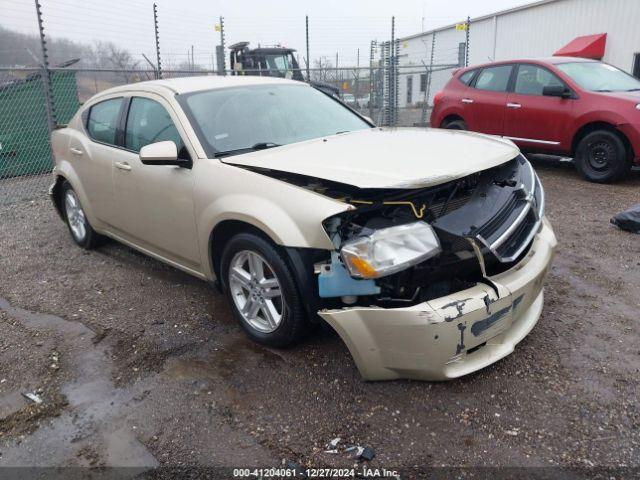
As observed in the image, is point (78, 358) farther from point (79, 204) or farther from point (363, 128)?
point (363, 128)

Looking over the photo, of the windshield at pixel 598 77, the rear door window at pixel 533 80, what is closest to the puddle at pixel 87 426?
the rear door window at pixel 533 80

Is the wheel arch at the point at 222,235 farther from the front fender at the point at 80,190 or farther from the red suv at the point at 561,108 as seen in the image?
the red suv at the point at 561,108

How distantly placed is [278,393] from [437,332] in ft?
3.15

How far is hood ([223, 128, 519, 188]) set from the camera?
2.68 metres

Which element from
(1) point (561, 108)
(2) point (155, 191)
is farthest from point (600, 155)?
(2) point (155, 191)

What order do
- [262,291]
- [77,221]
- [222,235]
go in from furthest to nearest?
[77,221] < [222,235] < [262,291]

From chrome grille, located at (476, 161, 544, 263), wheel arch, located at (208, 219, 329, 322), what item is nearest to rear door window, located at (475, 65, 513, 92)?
chrome grille, located at (476, 161, 544, 263)

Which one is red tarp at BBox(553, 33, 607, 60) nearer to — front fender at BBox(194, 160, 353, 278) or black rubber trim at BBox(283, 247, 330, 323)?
front fender at BBox(194, 160, 353, 278)

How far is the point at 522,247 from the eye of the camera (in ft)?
9.44

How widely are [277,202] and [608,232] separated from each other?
380cm

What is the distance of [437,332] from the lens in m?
2.46

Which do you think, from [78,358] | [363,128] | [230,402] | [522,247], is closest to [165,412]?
[230,402]

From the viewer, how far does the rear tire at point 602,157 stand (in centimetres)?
676

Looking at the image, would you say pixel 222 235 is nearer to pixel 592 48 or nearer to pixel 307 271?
pixel 307 271
